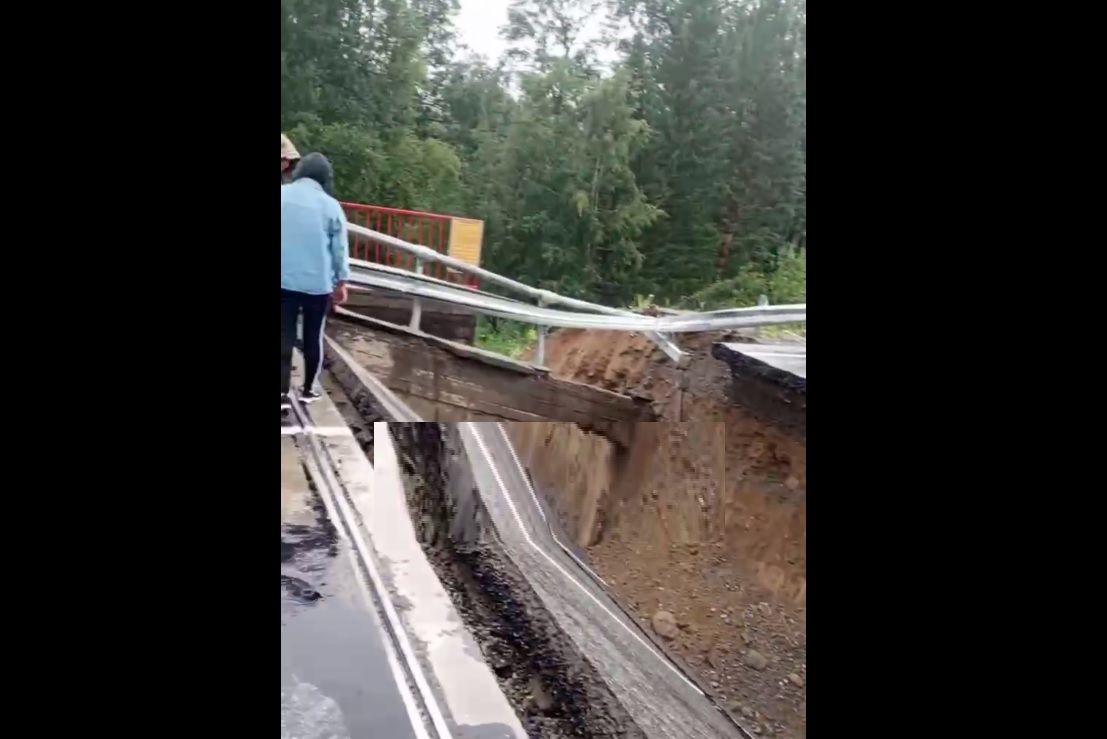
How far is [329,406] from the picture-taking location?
79.9 inches

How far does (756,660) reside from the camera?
2160 millimetres

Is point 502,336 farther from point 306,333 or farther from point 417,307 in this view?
point 306,333

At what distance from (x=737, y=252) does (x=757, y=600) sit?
91 cm

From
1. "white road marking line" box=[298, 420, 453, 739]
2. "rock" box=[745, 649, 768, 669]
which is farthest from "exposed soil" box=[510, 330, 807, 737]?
"white road marking line" box=[298, 420, 453, 739]

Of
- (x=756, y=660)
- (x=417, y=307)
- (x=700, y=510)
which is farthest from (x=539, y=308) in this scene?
(x=756, y=660)

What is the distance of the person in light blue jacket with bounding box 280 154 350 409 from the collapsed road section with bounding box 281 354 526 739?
→ 0.09 metres

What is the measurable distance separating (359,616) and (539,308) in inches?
34.9

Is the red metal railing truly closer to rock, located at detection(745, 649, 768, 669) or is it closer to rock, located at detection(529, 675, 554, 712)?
rock, located at detection(529, 675, 554, 712)

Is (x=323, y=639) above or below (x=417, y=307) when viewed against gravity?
below

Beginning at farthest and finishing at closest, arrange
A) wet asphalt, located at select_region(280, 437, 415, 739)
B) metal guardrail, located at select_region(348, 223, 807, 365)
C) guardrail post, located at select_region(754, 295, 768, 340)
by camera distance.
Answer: guardrail post, located at select_region(754, 295, 768, 340), metal guardrail, located at select_region(348, 223, 807, 365), wet asphalt, located at select_region(280, 437, 415, 739)

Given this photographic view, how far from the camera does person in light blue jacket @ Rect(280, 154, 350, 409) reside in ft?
6.49

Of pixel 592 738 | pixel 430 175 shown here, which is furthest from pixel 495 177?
pixel 592 738

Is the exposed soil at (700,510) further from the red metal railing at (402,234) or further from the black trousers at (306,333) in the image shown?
the black trousers at (306,333)

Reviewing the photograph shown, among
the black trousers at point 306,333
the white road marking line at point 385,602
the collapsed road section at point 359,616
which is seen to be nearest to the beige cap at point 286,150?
the black trousers at point 306,333
